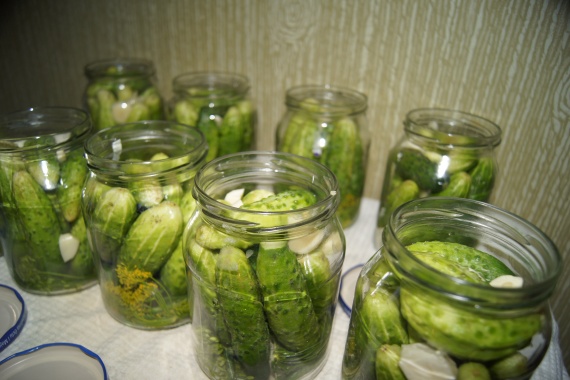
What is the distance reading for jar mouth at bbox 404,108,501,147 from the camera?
2.16 ft

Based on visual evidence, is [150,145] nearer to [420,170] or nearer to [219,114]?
[219,114]

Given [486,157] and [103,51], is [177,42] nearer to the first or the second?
[103,51]

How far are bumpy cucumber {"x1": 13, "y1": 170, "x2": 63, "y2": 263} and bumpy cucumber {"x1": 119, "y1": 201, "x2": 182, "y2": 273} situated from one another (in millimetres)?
135

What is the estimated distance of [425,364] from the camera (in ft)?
1.23

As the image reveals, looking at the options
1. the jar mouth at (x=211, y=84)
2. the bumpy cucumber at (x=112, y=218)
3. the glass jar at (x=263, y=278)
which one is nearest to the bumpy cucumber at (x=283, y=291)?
the glass jar at (x=263, y=278)

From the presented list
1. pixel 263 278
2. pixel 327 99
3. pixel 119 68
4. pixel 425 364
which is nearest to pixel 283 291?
pixel 263 278

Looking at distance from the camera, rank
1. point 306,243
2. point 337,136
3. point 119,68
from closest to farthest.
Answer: point 306,243 < point 337,136 < point 119,68

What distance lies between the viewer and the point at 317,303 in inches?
19.2

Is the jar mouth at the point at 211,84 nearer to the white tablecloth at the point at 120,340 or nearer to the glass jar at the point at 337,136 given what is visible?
the glass jar at the point at 337,136

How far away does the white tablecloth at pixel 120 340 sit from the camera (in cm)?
53

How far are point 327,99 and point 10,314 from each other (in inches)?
25.4

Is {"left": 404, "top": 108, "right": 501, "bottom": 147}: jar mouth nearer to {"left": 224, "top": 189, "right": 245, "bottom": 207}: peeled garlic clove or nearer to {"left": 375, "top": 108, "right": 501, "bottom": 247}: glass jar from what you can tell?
{"left": 375, "top": 108, "right": 501, "bottom": 247}: glass jar

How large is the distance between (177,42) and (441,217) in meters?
0.69

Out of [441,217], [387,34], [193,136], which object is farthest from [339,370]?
[387,34]
